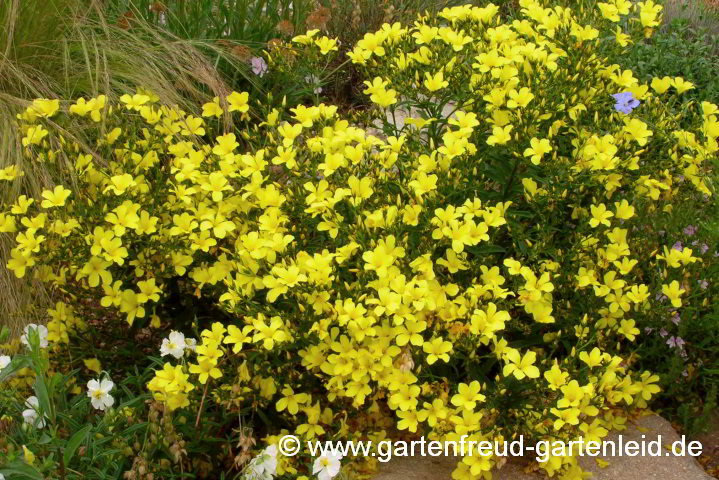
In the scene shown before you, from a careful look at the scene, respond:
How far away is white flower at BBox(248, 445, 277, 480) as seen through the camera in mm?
2199

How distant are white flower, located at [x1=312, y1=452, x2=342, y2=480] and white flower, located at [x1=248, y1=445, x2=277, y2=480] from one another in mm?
113

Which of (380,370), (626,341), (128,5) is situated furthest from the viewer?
(128,5)

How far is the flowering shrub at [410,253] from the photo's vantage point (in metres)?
2.34

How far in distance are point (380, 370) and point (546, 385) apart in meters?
0.52

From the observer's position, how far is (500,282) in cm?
248

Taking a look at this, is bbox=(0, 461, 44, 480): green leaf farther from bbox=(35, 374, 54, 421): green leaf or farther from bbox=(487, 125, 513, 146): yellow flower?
bbox=(487, 125, 513, 146): yellow flower

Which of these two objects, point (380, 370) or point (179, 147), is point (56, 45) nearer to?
point (179, 147)

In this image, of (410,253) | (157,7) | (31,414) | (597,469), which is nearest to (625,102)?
(410,253)

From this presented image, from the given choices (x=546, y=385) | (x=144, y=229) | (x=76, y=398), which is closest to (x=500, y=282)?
(x=546, y=385)

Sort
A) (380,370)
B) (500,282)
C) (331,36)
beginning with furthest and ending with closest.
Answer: (331,36) < (500,282) < (380,370)

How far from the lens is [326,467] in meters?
2.21

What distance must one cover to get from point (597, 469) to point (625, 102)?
3.97 ft

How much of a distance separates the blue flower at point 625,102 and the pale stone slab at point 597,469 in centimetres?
→ 111

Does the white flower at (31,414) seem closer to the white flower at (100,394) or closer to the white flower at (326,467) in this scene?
the white flower at (100,394)
